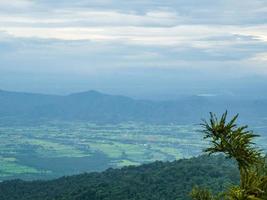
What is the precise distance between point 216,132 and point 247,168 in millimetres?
741

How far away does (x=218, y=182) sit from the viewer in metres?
71.4

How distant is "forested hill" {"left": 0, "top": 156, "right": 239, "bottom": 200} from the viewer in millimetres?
72250

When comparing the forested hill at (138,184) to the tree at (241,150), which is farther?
the forested hill at (138,184)

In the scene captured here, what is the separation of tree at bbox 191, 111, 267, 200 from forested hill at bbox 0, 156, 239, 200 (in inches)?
2277

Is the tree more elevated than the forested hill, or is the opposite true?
the tree

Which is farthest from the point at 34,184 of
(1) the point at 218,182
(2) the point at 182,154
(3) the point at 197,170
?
(2) the point at 182,154

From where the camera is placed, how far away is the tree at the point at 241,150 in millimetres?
8180

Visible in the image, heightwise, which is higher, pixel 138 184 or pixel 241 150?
pixel 241 150

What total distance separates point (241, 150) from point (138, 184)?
70.4 metres

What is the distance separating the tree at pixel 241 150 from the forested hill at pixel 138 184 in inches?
2277

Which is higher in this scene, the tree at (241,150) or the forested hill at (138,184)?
the tree at (241,150)

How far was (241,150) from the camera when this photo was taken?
27.6 feet

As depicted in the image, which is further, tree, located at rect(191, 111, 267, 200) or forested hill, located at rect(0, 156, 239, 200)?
forested hill, located at rect(0, 156, 239, 200)

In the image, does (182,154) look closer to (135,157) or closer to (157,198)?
(135,157)
